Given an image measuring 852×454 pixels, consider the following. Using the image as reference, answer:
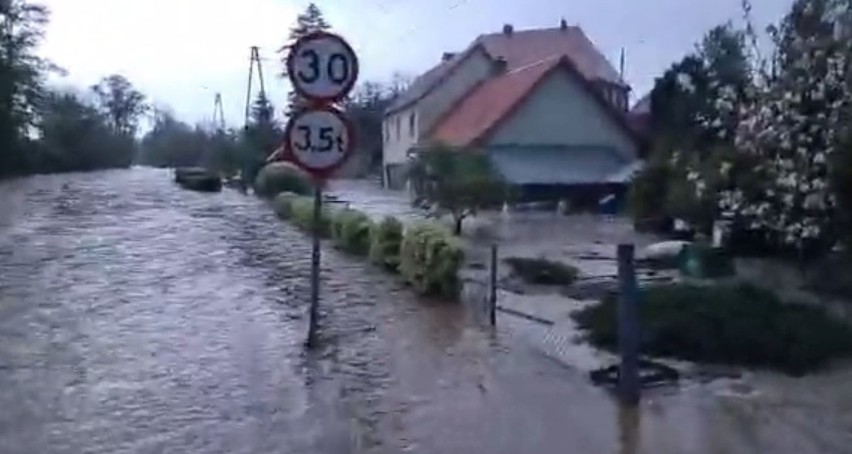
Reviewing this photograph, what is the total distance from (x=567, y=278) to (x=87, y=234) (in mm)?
12879

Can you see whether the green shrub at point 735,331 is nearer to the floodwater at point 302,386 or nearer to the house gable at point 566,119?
the floodwater at point 302,386

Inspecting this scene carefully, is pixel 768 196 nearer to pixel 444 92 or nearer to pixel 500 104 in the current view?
pixel 500 104

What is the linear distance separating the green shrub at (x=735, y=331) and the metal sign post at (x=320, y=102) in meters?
3.00

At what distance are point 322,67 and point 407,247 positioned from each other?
243 inches

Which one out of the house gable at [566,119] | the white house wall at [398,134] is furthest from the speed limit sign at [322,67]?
the white house wall at [398,134]

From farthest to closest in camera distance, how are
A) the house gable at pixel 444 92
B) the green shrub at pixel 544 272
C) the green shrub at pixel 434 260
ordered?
the house gable at pixel 444 92
the green shrub at pixel 544 272
the green shrub at pixel 434 260

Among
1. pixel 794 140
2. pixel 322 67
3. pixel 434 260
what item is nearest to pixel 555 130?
pixel 794 140

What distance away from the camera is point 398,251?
18688mm

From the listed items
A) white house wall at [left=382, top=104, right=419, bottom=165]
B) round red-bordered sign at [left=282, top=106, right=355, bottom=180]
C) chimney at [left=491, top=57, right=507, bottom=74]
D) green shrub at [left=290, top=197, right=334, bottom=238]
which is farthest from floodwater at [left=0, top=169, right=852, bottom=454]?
white house wall at [left=382, top=104, right=419, bottom=165]

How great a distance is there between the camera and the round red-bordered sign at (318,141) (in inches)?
438

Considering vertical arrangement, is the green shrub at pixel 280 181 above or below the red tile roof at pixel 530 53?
below

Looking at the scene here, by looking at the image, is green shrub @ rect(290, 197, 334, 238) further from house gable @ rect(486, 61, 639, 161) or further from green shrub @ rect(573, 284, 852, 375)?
green shrub @ rect(573, 284, 852, 375)

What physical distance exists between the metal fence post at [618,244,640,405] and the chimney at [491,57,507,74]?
4110cm

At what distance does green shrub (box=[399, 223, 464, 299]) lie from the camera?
15438 mm
